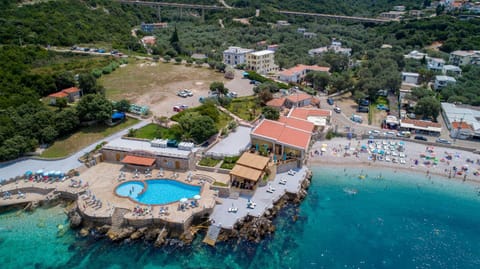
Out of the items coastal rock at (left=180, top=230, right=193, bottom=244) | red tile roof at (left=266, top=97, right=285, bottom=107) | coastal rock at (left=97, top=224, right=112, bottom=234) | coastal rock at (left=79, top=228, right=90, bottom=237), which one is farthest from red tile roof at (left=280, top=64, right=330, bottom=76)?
coastal rock at (left=79, top=228, right=90, bottom=237)

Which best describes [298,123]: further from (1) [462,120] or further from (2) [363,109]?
(1) [462,120]

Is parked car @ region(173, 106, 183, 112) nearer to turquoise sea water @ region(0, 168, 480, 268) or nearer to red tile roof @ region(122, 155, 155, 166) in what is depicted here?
red tile roof @ region(122, 155, 155, 166)

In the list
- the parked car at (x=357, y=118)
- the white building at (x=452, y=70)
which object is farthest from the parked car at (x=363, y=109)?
the white building at (x=452, y=70)

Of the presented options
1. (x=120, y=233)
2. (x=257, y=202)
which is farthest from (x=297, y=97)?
(x=120, y=233)

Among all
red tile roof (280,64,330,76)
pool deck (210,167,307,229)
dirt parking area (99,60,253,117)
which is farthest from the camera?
red tile roof (280,64,330,76)

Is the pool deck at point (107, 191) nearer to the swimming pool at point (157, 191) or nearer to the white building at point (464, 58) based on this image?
the swimming pool at point (157, 191)
